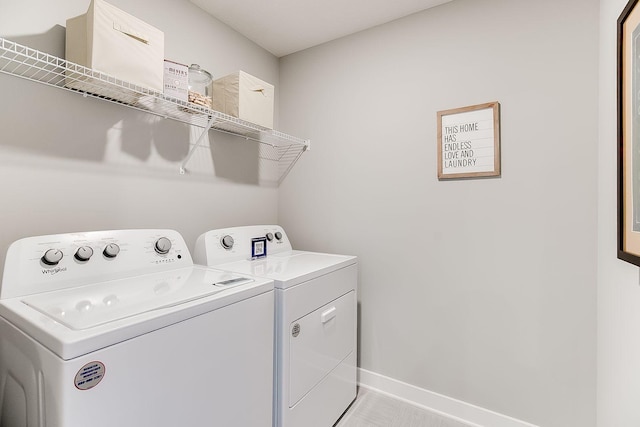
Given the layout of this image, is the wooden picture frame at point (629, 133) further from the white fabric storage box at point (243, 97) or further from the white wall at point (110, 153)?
the white wall at point (110, 153)

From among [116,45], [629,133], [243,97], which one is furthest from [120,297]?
Answer: [629,133]

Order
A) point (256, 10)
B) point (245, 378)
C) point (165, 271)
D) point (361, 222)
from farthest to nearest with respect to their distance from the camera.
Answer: point (361, 222) → point (256, 10) → point (165, 271) → point (245, 378)

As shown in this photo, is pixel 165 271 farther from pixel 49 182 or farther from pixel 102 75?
pixel 102 75

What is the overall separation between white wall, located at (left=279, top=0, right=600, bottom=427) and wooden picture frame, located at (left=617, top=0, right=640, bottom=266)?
434 mm

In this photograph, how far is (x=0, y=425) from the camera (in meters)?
0.94

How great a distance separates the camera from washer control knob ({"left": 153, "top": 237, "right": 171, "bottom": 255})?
1.35m

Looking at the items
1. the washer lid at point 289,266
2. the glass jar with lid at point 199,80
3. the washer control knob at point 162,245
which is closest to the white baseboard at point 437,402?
the washer lid at point 289,266

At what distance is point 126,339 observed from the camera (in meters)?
0.77

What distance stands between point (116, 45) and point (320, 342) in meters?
1.51

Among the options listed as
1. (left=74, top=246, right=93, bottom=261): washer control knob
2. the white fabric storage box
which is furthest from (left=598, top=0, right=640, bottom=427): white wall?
(left=74, top=246, right=93, bottom=261): washer control knob

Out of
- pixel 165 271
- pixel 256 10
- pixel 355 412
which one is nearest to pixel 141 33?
pixel 256 10

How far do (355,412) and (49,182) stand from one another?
6.21ft

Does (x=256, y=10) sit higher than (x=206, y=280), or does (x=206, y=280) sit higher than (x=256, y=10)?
(x=256, y=10)

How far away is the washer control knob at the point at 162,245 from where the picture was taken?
4.43ft
